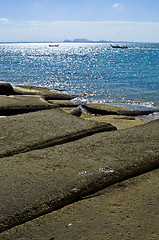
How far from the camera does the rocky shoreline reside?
2033mm

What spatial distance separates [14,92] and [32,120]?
5083 millimetres

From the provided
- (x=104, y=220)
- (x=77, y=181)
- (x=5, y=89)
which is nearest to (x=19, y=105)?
(x=5, y=89)

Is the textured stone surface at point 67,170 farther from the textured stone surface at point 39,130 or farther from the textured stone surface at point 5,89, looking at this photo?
the textured stone surface at point 5,89

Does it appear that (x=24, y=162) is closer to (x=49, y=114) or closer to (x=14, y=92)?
(x=49, y=114)

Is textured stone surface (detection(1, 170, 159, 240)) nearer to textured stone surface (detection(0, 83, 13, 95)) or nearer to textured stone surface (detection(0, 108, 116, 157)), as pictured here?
textured stone surface (detection(0, 108, 116, 157))

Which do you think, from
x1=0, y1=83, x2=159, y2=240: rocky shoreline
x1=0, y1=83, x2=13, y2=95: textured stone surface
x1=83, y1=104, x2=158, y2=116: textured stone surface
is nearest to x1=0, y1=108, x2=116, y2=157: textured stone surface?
x1=0, y1=83, x2=159, y2=240: rocky shoreline

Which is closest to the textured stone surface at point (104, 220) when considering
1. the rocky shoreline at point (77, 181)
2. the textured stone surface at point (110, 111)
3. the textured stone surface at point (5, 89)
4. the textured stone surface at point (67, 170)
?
the rocky shoreline at point (77, 181)

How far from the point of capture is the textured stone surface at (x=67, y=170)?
223cm

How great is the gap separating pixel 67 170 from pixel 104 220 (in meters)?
0.74

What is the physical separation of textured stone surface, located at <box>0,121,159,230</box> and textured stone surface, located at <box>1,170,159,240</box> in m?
0.10

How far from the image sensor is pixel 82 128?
13.2 feet

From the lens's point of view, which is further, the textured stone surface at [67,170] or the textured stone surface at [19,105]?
the textured stone surface at [19,105]

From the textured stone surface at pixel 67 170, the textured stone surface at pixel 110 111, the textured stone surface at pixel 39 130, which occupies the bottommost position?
the textured stone surface at pixel 110 111

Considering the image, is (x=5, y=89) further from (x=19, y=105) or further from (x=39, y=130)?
(x=39, y=130)
